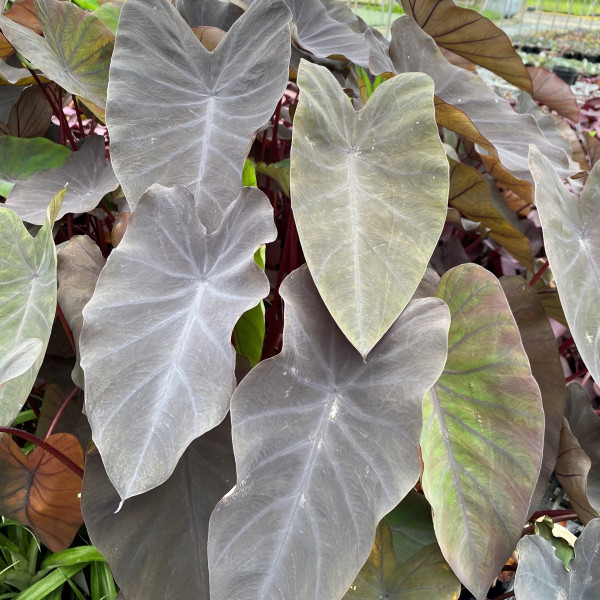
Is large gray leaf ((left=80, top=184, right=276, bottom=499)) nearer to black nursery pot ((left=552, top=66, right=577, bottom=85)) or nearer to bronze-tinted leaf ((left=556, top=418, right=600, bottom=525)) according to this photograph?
bronze-tinted leaf ((left=556, top=418, right=600, bottom=525))

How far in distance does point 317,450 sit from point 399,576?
0.28m

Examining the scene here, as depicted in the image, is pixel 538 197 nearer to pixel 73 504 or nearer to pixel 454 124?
pixel 454 124

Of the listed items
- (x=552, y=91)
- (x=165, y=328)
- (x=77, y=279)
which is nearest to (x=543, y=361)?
(x=165, y=328)

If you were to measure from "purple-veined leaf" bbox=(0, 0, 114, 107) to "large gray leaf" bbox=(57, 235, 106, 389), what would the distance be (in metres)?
0.25

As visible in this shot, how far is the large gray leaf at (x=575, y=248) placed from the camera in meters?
0.72

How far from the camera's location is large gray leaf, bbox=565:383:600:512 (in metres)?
0.98

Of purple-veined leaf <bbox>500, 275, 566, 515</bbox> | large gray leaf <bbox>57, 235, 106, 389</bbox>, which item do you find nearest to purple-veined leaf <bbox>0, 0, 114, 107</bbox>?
large gray leaf <bbox>57, 235, 106, 389</bbox>

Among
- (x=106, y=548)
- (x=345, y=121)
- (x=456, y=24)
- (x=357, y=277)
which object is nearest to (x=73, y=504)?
(x=106, y=548)

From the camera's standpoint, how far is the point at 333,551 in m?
0.59

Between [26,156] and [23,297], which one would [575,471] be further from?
[26,156]

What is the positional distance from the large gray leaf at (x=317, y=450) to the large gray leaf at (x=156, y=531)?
136 mm

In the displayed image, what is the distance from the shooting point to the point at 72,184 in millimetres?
1069

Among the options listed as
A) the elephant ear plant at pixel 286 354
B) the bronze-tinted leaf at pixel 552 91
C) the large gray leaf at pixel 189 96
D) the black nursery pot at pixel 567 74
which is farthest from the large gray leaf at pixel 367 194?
the black nursery pot at pixel 567 74

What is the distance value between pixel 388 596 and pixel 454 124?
721mm
